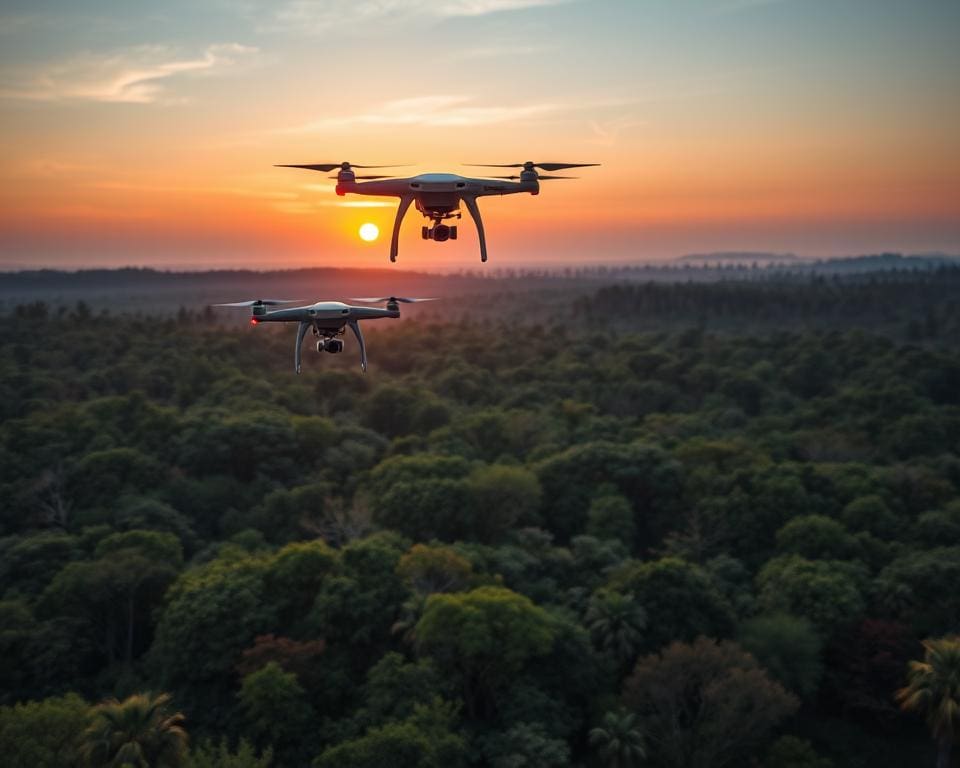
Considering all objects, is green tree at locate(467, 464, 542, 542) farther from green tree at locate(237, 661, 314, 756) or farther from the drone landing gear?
the drone landing gear

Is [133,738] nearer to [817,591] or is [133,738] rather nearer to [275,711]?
[275,711]

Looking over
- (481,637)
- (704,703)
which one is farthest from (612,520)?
(481,637)

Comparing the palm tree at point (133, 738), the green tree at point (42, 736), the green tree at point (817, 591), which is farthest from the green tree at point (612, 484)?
the green tree at point (42, 736)

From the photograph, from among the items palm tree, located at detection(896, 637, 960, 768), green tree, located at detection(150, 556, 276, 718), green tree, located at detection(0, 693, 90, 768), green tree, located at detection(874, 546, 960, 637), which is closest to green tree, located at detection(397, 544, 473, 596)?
green tree, located at detection(150, 556, 276, 718)

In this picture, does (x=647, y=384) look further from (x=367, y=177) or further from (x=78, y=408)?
(x=367, y=177)

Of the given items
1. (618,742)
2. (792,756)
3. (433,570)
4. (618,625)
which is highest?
(433,570)
